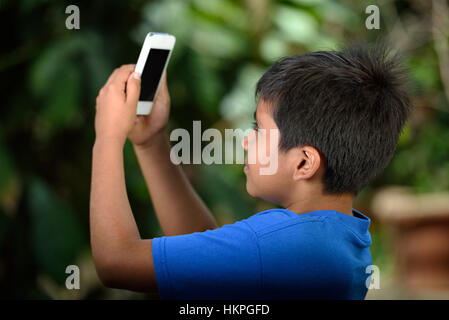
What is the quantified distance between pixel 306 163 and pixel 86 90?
0.86 meters

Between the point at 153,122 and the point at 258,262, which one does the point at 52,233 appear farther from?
the point at 258,262

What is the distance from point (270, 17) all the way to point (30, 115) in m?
0.66

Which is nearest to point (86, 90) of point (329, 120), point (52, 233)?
point (52, 233)

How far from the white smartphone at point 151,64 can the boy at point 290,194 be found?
0.11 ft

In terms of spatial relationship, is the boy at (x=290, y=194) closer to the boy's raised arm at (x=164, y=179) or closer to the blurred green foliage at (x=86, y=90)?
Answer: the boy's raised arm at (x=164, y=179)

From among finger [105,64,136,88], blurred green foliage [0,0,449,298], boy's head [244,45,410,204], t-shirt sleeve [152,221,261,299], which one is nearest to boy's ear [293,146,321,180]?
boy's head [244,45,410,204]

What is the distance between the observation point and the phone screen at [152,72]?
745 mm

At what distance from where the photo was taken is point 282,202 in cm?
70

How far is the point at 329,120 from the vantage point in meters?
0.66

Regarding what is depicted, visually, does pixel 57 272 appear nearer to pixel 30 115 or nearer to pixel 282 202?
pixel 30 115

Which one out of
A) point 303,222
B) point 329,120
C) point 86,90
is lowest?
point 303,222

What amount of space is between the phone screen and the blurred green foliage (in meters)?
0.63

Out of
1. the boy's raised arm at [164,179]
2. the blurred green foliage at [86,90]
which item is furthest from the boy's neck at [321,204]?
the blurred green foliage at [86,90]
